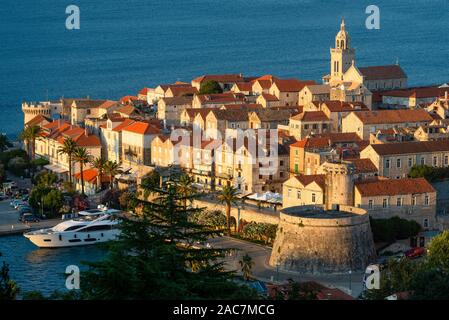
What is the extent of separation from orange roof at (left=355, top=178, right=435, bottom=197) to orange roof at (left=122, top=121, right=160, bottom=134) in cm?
2029

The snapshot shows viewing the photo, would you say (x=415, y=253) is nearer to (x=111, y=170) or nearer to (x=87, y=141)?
(x=111, y=170)

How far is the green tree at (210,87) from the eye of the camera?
8494 centimetres

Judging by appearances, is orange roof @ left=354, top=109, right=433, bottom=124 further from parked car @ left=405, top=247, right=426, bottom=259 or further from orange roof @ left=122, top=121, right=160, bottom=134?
parked car @ left=405, top=247, right=426, bottom=259

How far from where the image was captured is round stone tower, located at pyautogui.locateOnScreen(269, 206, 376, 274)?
4888 cm

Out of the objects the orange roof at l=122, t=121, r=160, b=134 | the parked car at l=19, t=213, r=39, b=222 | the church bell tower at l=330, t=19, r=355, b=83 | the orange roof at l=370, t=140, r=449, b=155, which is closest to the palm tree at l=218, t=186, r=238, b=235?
the orange roof at l=370, t=140, r=449, b=155

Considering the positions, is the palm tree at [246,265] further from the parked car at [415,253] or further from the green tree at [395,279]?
the parked car at [415,253]

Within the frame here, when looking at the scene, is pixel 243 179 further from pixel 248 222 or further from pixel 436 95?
pixel 436 95

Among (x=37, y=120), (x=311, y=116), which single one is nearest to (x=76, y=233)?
(x=311, y=116)

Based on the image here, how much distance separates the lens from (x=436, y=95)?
262 feet

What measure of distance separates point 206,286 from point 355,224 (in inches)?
864

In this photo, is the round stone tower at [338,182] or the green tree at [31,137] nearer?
the round stone tower at [338,182]

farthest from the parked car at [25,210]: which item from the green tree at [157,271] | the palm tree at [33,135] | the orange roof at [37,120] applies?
the green tree at [157,271]

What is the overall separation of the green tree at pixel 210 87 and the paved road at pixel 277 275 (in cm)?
3271
